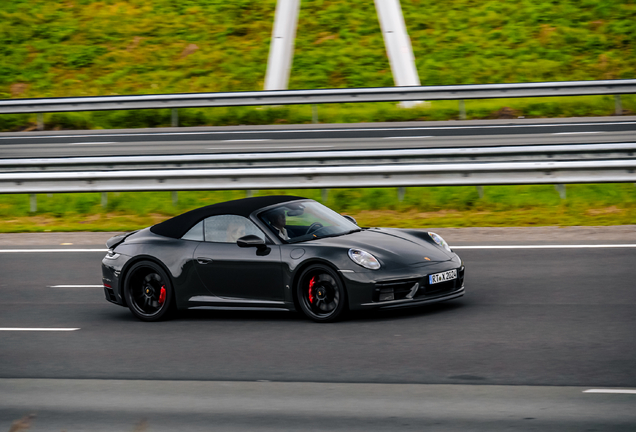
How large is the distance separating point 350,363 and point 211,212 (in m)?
2.64

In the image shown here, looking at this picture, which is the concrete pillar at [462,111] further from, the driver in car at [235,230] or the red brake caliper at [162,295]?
the red brake caliper at [162,295]

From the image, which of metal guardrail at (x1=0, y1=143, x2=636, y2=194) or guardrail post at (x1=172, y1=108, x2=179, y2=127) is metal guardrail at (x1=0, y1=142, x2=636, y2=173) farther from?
guardrail post at (x1=172, y1=108, x2=179, y2=127)

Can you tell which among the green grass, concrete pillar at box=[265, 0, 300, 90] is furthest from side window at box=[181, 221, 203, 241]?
concrete pillar at box=[265, 0, 300, 90]

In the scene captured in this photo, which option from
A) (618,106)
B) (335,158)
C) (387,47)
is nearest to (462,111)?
(387,47)

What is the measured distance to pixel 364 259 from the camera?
26.2ft

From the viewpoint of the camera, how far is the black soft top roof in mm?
8703

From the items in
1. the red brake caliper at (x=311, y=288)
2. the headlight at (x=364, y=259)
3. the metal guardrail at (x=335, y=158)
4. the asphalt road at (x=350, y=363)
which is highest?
the metal guardrail at (x=335, y=158)

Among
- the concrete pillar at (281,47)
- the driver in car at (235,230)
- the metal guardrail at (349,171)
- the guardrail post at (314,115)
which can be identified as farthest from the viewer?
the concrete pillar at (281,47)

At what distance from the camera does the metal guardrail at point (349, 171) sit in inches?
531

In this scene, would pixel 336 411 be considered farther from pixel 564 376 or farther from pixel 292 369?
pixel 564 376

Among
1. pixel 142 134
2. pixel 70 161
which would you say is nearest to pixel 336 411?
pixel 70 161

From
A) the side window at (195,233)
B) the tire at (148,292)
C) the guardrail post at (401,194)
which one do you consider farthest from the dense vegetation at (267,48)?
the tire at (148,292)

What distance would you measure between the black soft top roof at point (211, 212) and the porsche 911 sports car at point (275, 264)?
1cm

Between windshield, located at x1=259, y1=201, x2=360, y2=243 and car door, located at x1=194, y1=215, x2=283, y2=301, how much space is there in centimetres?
18
